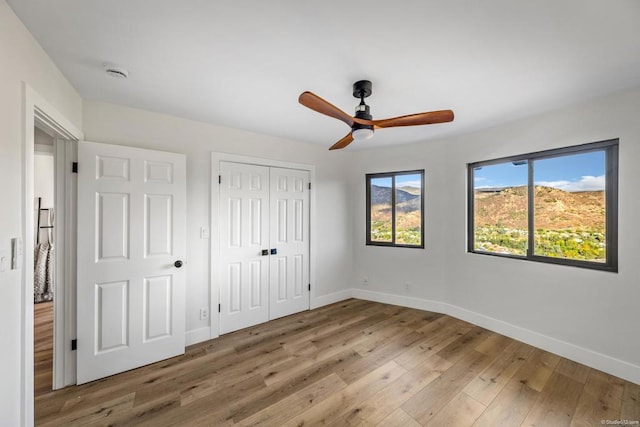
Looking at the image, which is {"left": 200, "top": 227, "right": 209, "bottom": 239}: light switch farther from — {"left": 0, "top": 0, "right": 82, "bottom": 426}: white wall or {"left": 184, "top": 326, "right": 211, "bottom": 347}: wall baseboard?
{"left": 0, "top": 0, "right": 82, "bottom": 426}: white wall

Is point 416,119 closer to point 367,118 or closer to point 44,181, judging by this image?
point 367,118

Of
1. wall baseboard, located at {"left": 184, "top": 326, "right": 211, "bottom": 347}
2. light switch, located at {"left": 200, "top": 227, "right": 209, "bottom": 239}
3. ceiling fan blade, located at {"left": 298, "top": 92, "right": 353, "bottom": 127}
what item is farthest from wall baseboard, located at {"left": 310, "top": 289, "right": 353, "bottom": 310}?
ceiling fan blade, located at {"left": 298, "top": 92, "right": 353, "bottom": 127}

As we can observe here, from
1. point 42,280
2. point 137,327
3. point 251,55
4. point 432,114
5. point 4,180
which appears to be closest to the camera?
point 4,180

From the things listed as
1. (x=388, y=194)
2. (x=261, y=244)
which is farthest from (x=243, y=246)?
(x=388, y=194)

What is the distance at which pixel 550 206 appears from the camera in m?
2.68

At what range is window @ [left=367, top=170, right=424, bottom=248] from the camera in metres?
3.77

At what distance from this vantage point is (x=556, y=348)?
2.52 metres

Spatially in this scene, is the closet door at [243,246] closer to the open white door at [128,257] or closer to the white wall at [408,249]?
the open white door at [128,257]

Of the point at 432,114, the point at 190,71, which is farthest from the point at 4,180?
the point at 432,114

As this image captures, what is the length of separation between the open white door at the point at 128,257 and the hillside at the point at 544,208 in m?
3.57

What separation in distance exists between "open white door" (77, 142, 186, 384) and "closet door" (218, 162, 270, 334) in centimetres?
50

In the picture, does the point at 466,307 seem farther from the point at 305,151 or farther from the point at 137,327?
the point at 137,327

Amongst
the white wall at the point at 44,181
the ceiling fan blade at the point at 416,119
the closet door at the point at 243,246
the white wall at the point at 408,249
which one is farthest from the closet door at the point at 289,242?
the white wall at the point at 44,181

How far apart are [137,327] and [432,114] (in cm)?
308
